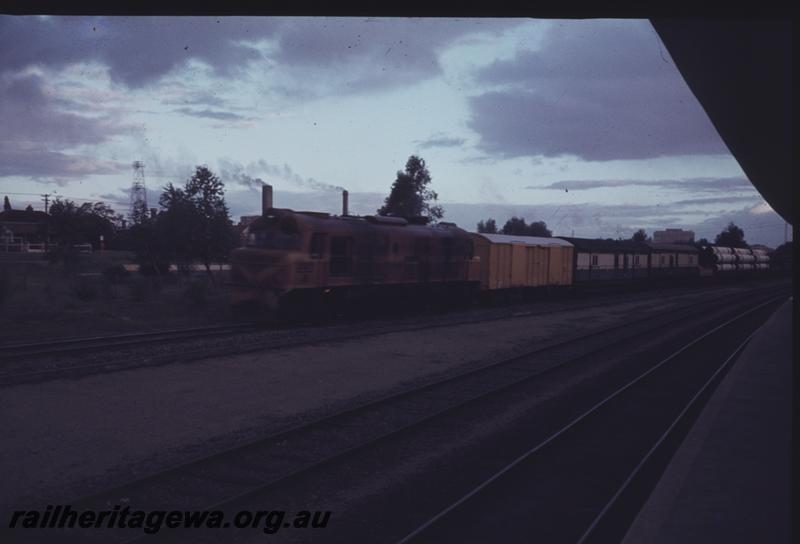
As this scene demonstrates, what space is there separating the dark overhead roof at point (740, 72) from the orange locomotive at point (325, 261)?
13.3m

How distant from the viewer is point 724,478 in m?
8.18

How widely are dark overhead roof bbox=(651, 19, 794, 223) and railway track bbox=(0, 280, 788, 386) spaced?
37.1ft

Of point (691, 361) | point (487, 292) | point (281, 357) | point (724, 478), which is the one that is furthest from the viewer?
point (487, 292)

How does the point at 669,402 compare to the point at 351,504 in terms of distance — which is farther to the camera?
the point at 669,402

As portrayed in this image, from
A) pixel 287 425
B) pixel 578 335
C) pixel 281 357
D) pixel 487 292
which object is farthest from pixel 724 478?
pixel 487 292

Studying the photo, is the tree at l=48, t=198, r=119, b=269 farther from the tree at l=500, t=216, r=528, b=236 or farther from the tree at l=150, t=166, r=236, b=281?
the tree at l=500, t=216, r=528, b=236

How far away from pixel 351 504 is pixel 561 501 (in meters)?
2.24

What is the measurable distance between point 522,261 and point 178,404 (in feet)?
81.0

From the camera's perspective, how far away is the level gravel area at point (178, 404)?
816 cm

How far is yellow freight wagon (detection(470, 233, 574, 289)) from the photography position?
31250 mm

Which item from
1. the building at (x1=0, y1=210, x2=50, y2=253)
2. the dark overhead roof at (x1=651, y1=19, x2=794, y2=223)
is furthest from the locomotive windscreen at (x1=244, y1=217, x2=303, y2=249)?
the building at (x1=0, y1=210, x2=50, y2=253)

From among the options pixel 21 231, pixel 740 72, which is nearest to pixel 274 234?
pixel 740 72

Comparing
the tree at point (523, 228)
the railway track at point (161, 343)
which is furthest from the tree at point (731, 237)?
the railway track at point (161, 343)

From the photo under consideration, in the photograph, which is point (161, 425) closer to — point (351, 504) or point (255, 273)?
point (351, 504)
